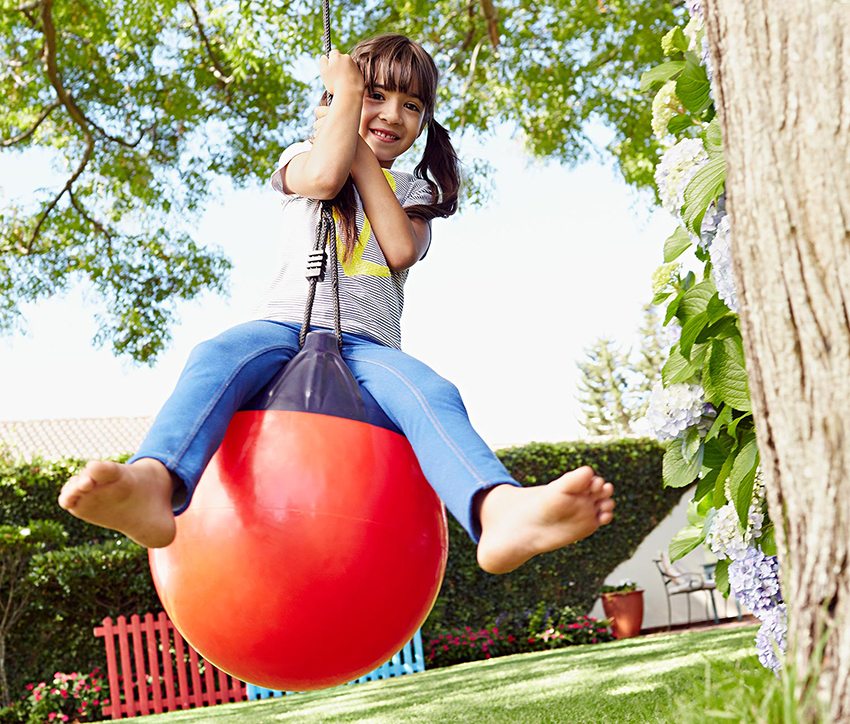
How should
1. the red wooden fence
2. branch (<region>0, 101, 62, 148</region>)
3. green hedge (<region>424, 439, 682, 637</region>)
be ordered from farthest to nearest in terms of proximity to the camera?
1. green hedge (<region>424, 439, 682, 637</region>)
2. branch (<region>0, 101, 62, 148</region>)
3. the red wooden fence

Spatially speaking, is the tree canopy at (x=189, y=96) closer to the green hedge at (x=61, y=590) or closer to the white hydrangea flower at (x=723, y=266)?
the green hedge at (x=61, y=590)

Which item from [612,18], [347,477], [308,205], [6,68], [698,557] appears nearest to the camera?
[347,477]

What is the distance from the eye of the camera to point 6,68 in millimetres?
10406

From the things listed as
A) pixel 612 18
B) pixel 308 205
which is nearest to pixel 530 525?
pixel 308 205

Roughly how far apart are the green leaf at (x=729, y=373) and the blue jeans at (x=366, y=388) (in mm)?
686

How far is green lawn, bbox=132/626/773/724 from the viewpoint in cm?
465

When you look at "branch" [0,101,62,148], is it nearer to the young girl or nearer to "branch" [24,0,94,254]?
"branch" [24,0,94,254]

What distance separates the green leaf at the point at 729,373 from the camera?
8.34 ft

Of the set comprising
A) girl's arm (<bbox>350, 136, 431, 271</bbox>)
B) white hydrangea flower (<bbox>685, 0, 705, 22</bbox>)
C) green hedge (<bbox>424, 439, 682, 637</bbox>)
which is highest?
white hydrangea flower (<bbox>685, 0, 705, 22</bbox>)

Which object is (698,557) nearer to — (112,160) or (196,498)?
(112,160)

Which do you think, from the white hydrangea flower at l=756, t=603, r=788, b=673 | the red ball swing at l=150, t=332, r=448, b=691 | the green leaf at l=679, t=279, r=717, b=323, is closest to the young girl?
the red ball swing at l=150, t=332, r=448, b=691

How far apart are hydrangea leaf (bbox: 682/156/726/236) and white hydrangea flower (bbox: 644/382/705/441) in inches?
19.8

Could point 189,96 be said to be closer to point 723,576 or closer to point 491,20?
point 491,20

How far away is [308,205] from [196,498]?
3.41 ft
